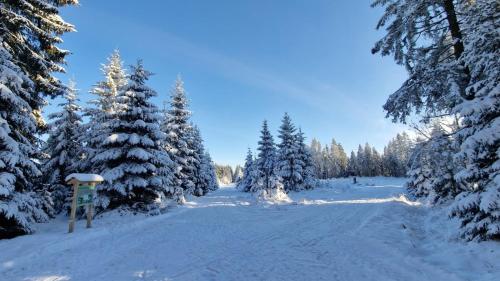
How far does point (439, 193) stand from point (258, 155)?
26286 mm

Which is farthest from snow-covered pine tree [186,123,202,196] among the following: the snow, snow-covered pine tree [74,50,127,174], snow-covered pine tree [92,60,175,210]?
the snow

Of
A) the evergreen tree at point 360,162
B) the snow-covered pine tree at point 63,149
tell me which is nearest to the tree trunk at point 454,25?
the snow-covered pine tree at point 63,149

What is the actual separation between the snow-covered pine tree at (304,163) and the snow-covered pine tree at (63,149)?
26.5 meters

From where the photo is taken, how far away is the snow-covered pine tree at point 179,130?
2620 cm

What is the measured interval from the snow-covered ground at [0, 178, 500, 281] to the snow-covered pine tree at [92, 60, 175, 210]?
4.38 m

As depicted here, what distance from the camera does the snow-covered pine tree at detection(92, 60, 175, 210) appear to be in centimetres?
1552

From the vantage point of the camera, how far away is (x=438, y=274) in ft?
18.7

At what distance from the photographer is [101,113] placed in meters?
19.3

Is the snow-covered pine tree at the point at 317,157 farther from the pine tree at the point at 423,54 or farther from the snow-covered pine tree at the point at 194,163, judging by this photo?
the pine tree at the point at 423,54

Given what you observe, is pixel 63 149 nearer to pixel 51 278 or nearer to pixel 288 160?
pixel 51 278

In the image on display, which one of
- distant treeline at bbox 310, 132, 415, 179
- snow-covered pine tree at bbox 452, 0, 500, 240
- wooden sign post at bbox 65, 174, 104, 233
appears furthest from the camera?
distant treeline at bbox 310, 132, 415, 179

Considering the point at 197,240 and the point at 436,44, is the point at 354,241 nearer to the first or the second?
the point at 197,240

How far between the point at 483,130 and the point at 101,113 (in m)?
19.4

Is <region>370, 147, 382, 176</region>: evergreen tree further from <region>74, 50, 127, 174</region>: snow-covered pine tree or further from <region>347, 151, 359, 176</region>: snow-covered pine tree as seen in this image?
<region>74, 50, 127, 174</region>: snow-covered pine tree
